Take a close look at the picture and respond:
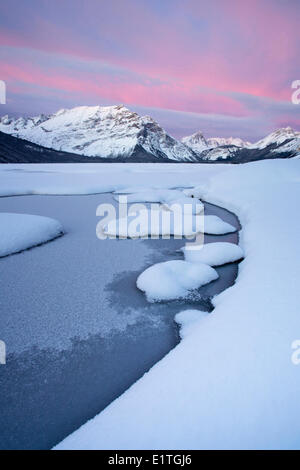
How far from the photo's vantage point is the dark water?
6.43 feet

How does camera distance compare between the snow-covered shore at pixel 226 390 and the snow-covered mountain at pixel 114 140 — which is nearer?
the snow-covered shore at pixel 226 390

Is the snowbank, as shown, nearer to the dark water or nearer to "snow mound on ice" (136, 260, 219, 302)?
the dark water

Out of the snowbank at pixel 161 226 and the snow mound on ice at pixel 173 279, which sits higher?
the snowbank at pixel 161 226

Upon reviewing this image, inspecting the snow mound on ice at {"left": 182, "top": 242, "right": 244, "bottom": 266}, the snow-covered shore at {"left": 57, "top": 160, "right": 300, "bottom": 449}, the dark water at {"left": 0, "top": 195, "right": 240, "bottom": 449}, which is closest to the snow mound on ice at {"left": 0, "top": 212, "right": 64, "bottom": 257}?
the dark water at {"left": 0, "top": 195, "right": 240, "bottom": 449}

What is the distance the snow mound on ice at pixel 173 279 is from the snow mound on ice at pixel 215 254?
1.31 feet

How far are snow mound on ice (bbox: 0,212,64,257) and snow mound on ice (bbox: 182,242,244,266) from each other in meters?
2.93

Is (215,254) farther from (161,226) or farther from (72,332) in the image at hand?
(72,332)

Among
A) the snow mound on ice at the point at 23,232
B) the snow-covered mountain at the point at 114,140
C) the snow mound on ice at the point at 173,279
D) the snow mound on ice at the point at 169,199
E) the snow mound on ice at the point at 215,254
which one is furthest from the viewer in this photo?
the snow-covered mountain at the point at 114,140

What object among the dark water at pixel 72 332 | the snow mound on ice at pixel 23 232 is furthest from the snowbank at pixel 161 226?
the snow mound on ice at pixel 23 232

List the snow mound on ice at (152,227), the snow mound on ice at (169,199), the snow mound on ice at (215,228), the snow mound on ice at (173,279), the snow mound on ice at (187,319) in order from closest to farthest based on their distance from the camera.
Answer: the snow mound on ice at (187,319)
the snow mound on ice at (173,279)
the snow mound on ice at (152,227)
the snow mound on ice at (215,228)
the snow mound on ice at (169,199)

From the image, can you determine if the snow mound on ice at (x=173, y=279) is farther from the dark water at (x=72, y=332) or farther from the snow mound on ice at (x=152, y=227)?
the snow mound on ice at (x=152, y=227)

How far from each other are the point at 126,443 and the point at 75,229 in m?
5.44

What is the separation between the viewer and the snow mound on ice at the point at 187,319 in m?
2.82

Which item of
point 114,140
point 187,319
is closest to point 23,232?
point 187,319
